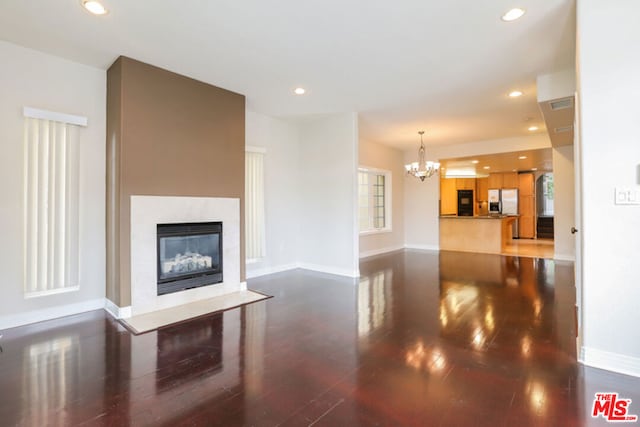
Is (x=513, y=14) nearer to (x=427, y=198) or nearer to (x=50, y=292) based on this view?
(x=50, y=292)

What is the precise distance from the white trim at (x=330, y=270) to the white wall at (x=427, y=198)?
3.91 m

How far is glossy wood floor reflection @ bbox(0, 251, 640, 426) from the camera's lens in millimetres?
1799

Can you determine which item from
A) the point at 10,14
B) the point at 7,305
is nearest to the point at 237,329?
the point at 7,305

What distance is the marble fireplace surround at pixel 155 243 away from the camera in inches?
136

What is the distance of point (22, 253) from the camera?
10.5 ft

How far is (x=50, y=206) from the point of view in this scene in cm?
337

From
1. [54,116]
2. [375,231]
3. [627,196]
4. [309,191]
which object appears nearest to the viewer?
[627,196]

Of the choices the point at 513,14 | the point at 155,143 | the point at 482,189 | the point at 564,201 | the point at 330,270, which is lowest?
the point at 330,270

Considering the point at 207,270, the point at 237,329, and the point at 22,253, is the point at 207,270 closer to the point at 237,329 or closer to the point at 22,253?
the point at 237,329

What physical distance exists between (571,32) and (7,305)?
19.9ft

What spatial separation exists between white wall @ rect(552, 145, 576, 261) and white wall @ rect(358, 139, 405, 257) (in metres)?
3.50

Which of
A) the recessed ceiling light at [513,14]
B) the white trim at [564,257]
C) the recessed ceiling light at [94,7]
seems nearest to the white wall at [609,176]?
the recessed ceiling light at [513,14]

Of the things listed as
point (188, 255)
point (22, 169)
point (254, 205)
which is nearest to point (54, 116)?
point (22, 169)

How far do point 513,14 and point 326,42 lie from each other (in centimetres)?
165
